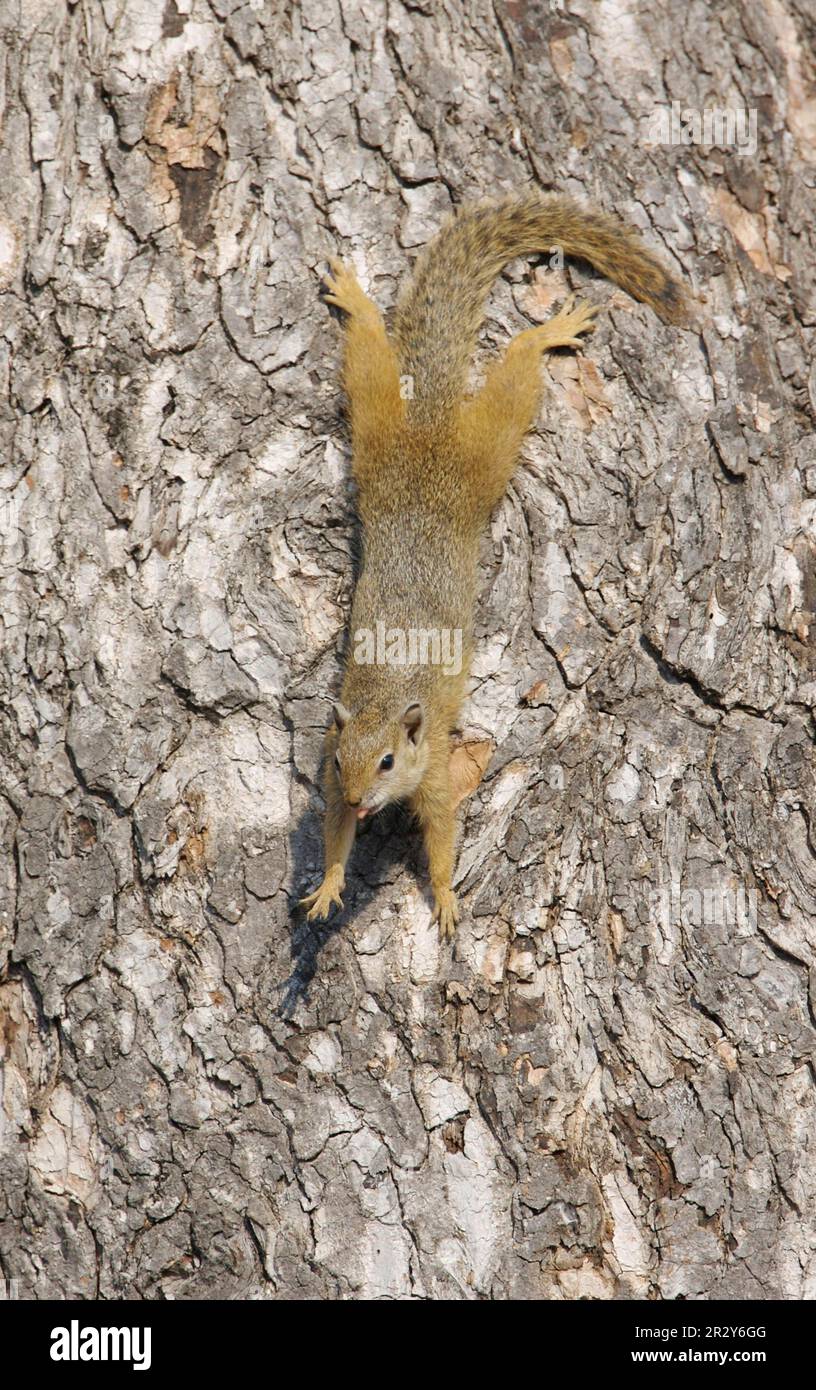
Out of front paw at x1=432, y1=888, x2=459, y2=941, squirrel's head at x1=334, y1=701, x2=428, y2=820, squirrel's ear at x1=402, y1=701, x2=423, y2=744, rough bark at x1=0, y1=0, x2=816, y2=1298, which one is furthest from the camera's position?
squirrel's ear at x1=402, y1=701, x2=423, y2=744

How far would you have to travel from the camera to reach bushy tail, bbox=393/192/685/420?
12.6ft

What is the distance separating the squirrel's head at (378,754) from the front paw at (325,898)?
208mm

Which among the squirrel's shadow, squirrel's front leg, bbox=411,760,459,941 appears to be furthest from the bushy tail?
the squirrel's shadow

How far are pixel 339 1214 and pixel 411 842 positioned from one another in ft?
3.63

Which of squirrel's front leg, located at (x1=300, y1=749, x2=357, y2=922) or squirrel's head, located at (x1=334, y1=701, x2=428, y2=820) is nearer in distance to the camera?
squirrel's front leg, located at (x1=300, y1=749, x2=357, y2=922)

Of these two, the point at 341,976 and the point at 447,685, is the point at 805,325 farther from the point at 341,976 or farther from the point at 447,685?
the point at 341,976

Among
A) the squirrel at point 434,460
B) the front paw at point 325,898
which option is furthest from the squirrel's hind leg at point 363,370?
the front paw at point 325,898

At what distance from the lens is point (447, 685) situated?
12.5ft

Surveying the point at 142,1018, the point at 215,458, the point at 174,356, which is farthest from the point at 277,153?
the point at 142,1018

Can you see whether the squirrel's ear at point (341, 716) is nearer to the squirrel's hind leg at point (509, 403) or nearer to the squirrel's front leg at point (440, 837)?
the squirrel's front leg at point (440, 837)

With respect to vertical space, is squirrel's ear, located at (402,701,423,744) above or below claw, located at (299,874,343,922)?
above

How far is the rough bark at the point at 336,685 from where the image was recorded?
11.0 ft

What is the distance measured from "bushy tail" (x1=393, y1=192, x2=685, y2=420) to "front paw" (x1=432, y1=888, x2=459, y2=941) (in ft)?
5.85

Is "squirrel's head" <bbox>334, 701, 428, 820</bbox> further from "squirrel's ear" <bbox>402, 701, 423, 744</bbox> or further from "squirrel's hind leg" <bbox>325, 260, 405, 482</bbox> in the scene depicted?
"squirrel's hind leg" <bbox>325, 260, 405, 482</bbox>
